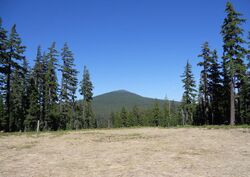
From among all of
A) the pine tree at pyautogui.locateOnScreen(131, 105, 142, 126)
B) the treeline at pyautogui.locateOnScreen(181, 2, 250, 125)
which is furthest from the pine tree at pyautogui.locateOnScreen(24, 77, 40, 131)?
the pine tree at pyautogui.locateOnScreen(131, 105, 142, 126)

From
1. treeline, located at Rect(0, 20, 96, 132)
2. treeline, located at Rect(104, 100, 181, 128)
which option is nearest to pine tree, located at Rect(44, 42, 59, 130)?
treeline, located at Rect(0, 20, 96, 132)

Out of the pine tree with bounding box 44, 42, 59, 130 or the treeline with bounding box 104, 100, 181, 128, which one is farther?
the treeline with bounding box 104, 100, 181, 128

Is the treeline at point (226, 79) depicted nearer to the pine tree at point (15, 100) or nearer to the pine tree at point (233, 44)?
the pine tree at point (233, 44)

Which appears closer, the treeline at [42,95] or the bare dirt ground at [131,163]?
the bare dirt ground at [131,163]

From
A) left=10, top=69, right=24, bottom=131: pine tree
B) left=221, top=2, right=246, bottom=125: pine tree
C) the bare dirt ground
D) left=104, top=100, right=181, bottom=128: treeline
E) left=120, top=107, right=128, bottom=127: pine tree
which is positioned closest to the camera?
the bare dirt ground

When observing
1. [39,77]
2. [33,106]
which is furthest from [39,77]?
[33,106]

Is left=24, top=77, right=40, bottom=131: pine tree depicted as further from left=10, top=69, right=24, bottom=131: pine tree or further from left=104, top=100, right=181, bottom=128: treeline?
left=104, top=100, right=181, bottom=128: treeline

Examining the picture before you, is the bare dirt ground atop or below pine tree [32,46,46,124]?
below

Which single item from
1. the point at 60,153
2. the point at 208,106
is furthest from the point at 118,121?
the point at 60,153

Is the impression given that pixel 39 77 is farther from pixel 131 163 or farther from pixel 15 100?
pixel 131 163

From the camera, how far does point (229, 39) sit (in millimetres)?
27672

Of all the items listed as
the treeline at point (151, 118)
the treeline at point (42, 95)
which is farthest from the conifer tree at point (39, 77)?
the treeline at point (151, 118)

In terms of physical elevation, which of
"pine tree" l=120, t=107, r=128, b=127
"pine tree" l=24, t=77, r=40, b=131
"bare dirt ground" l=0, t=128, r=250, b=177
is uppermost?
"pine tree" l=24, t=77, r=40, b=131

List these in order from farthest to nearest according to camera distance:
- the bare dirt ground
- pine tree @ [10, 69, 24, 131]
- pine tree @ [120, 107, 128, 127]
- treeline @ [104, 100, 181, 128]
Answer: pine tree @ [120, 107, 128, 127], treeline @ [104, 100, 181, 128], pine tree @ [10, 69, 24, 131], the bare dirt ground
